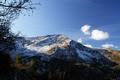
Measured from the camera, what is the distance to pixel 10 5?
18.3m

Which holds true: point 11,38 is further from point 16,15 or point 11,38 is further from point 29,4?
point 29,4

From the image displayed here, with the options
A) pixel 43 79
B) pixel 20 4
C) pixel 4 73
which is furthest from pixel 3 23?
pixel 43 79

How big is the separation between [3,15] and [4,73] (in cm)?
5012

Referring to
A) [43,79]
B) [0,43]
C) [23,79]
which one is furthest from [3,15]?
[43,79]

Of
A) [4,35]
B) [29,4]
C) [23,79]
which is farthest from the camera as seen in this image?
[23,79]

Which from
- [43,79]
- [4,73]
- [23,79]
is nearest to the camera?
[4,73]

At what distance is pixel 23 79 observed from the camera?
4222 inches

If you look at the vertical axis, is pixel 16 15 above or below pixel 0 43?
above

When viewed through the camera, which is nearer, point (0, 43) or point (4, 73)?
point (0, 43)

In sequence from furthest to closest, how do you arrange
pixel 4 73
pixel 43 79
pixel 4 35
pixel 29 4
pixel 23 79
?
pixel 43 79
pixel 23 79
pixel 4 73
pixel 4 35
pixel 29 4

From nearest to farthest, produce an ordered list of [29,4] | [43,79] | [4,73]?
1. [29,4]
2. [4,73]
3. [43,79]

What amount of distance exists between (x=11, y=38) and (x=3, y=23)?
108 cm

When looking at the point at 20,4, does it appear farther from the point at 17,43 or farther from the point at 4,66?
the point at 4,66

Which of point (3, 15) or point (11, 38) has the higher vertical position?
point (3, 15)
